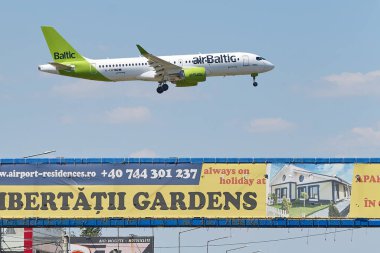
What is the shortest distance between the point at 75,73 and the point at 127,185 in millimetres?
38877

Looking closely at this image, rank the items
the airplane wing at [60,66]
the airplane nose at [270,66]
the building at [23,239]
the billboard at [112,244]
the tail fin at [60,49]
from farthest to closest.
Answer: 1. the billboard at [112,244]
2. the building at [23,239]
3. the tail fin at [60,49]
4. the airplane nose at [270,66]
5. the airplane wing at [60,66]

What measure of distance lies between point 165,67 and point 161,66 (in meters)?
0.35

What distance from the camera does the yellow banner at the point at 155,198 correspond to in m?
61.3

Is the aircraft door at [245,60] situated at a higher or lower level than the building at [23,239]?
higher

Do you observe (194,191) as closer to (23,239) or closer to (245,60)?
(245,60)

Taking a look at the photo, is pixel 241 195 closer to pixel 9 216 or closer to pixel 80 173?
pixel 80 173

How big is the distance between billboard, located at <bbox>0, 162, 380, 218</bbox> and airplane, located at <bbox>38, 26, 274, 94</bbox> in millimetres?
32827

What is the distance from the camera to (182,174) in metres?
61.8

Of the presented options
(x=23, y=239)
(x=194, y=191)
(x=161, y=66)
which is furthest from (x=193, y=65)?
(x=194, y=191)

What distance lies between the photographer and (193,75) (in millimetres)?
93938

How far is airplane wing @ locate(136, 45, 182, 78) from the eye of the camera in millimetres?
94875

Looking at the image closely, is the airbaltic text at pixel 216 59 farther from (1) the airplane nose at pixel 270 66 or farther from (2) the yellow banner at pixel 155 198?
(2) the yellow banner at pixel 155 198

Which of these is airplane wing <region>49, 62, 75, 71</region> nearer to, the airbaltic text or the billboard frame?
the airbaltic text

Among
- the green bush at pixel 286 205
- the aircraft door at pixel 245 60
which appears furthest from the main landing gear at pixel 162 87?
the green bush at pixel 286 205
